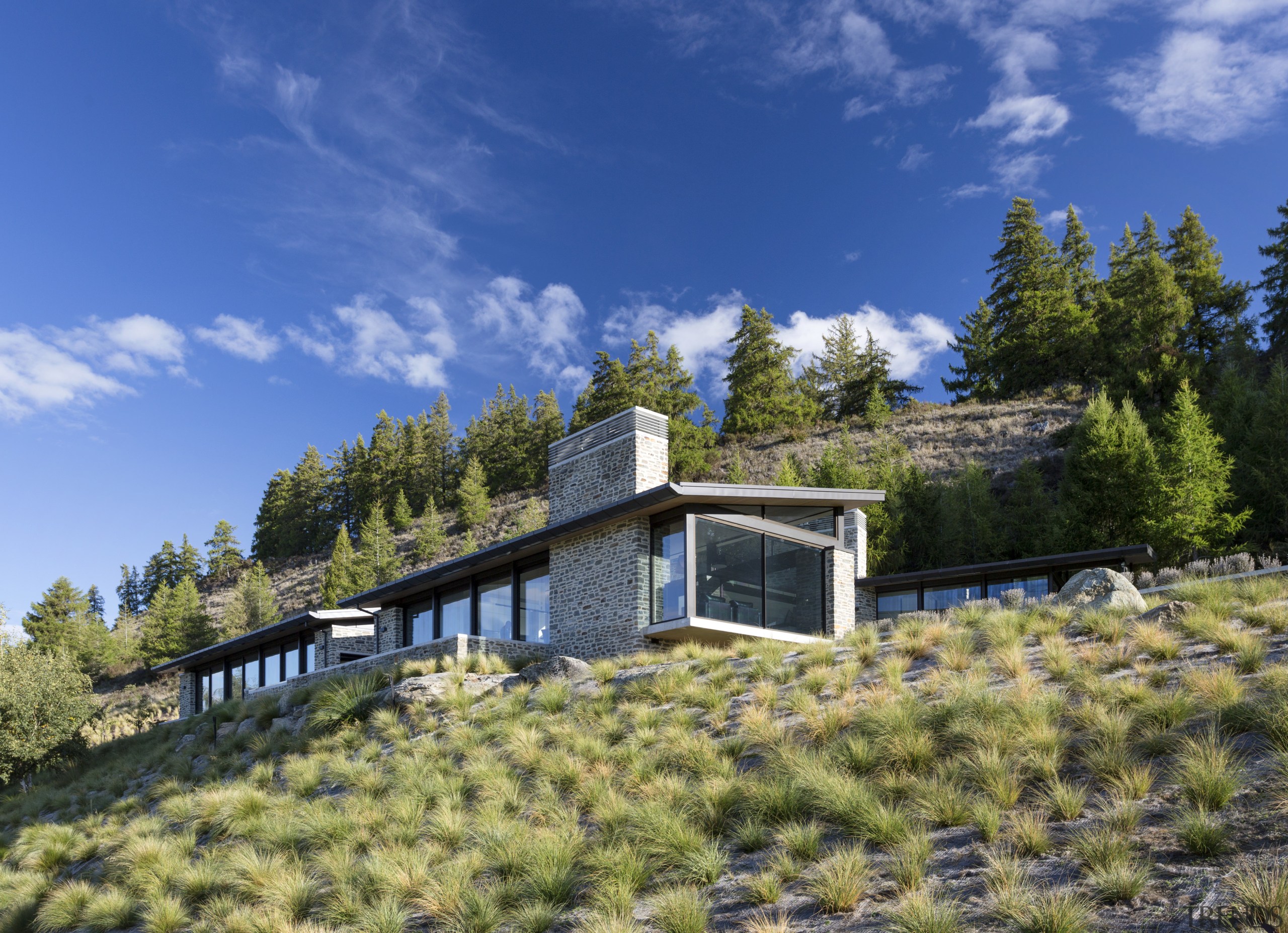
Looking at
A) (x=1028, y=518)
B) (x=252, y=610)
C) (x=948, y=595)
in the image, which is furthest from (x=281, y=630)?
(x=252, y=610)

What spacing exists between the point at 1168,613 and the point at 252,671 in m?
27.6

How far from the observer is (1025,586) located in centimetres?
2041

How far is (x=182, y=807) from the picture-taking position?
1265cm

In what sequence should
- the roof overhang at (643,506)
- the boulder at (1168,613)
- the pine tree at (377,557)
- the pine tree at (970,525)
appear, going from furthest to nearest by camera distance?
the pine tree at (377,557)
the pine tree at (970,525)
the roof overhang at (643,506)
the boulder at (1168,613)

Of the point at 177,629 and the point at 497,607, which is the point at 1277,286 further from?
the point at 177,629

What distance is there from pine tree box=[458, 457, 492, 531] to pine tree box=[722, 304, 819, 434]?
51.3ft

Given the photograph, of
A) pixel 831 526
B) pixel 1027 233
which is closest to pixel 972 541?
pixel 831 526

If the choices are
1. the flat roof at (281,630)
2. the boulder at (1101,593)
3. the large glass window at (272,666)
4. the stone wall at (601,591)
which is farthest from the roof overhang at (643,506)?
the large glass window at (272,666)

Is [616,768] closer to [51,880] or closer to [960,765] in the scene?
[960,765]

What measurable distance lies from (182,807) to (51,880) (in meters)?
1.81

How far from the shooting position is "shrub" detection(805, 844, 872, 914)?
573cm

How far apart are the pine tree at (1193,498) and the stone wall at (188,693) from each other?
103 feet

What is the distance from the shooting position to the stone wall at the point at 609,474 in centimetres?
1816

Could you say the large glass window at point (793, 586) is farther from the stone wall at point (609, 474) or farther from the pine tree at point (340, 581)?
the pine tree at point (340, 581)
